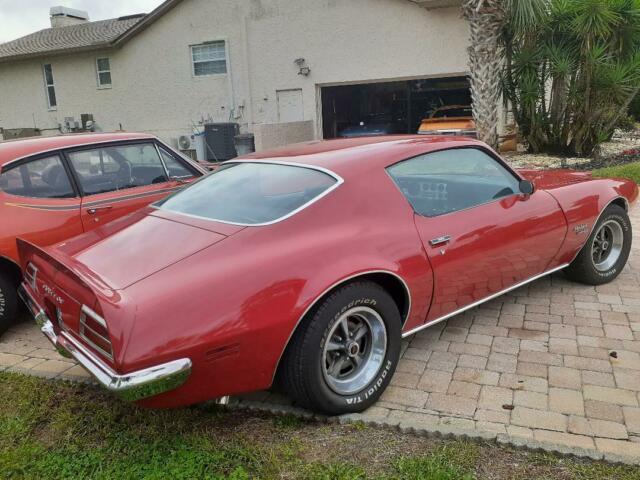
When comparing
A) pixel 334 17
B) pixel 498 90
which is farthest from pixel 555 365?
pixel 334 17

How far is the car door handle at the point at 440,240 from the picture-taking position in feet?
10.5

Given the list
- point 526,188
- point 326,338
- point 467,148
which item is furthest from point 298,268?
point 526,188

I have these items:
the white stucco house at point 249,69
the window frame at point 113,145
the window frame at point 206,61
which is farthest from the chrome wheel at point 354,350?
the window frame at point 206,61

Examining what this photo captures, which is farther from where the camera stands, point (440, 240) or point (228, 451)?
point (440, 240)

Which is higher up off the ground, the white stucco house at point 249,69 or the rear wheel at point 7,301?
the white stucco house at point 249,69

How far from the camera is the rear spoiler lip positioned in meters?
2.48

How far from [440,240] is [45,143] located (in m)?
3.42

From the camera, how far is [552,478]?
236 centimetres

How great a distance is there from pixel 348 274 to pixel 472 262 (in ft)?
3.44

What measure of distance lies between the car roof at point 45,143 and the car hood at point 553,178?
11.8 ft

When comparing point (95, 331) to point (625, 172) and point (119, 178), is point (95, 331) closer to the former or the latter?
point (119, 178)

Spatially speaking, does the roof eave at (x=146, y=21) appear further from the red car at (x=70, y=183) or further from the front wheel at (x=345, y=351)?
the front wheel at (x=345, y=351)

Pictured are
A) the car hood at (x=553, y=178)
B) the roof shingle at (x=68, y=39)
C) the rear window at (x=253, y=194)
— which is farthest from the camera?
the roof shingle at (x=68, y=39)

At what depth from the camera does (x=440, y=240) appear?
325cm
